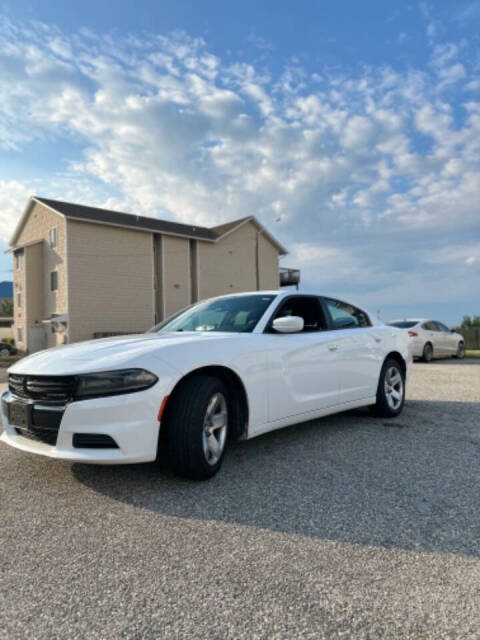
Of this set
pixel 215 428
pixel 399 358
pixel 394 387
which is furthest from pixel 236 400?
pixel 399 358

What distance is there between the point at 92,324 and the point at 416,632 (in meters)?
26.4

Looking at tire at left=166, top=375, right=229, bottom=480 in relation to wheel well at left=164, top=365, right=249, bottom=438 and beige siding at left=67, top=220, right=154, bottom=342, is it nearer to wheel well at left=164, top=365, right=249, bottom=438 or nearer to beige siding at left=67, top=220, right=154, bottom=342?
wheel well at left=164, top=365, right=249, bottom=438

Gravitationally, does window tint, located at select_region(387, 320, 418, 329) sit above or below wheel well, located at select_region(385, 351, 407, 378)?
above

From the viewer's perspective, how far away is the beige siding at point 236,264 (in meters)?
32.3

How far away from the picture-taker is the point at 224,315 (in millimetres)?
4586

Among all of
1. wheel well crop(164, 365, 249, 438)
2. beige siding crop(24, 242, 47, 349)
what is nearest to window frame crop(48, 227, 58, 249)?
beige siding crop(24, 242, 47, 349)

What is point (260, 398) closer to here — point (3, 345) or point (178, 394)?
point (178, 394)

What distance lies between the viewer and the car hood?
312 cm

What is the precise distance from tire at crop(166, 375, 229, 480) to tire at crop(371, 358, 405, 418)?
278cm

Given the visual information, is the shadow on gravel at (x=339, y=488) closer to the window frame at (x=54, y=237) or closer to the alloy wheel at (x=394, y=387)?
the alloy wheel at (x=394, y=387)

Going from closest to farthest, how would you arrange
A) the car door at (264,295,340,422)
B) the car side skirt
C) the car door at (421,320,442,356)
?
the car side skirt, the car door at (264,295,340,422), the car door at (421,320,442,356)

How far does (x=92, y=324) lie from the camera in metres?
26.5

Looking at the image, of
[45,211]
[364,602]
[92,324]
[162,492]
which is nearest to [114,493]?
[162,492]

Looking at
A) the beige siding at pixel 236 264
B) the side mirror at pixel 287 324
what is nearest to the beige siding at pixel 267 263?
the beige siding at pixel 236 264
